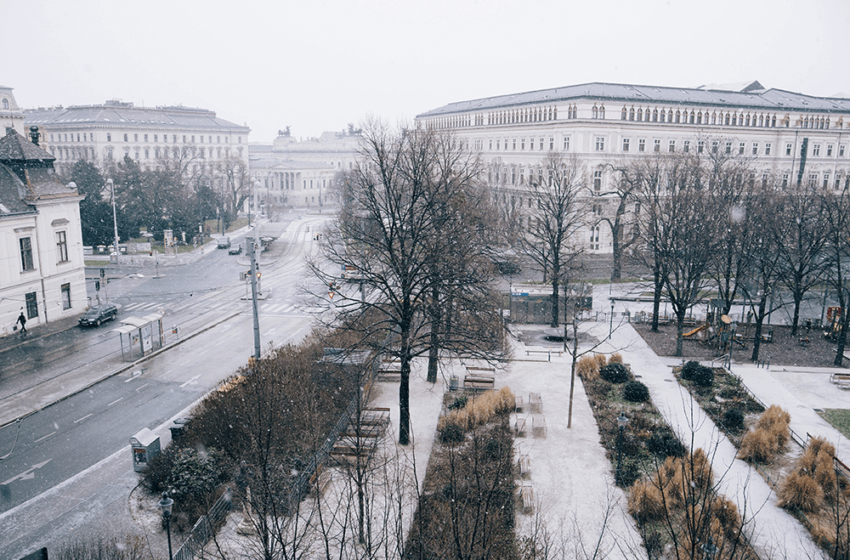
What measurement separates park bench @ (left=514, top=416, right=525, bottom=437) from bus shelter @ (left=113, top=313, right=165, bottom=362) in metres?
19.6

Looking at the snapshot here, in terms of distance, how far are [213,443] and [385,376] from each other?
9662 mm

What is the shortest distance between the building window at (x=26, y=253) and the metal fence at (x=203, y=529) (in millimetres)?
26872

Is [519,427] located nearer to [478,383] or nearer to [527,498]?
[527,498]

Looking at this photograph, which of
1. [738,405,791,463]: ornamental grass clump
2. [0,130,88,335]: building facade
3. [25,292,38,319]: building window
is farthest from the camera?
[25,292,38,319]: building window

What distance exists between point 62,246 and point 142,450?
25.6 metres

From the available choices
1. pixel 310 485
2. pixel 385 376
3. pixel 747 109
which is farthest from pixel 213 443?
pixel 747 109

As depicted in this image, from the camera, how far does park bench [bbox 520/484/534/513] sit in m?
16.3

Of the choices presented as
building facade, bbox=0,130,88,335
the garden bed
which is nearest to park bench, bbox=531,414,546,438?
the garden bed

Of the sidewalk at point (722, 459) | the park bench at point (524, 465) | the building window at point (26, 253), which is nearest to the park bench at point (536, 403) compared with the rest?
the park bench at point (524, 465)

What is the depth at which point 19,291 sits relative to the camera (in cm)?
3453

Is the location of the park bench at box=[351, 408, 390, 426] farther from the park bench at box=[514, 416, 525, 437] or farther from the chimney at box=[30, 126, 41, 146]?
the chimney at box=[30, 126, 41, 146]

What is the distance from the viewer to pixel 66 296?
1508 inches

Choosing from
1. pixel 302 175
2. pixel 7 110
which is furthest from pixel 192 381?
pixel 302 175

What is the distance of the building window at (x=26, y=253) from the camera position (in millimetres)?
35094
